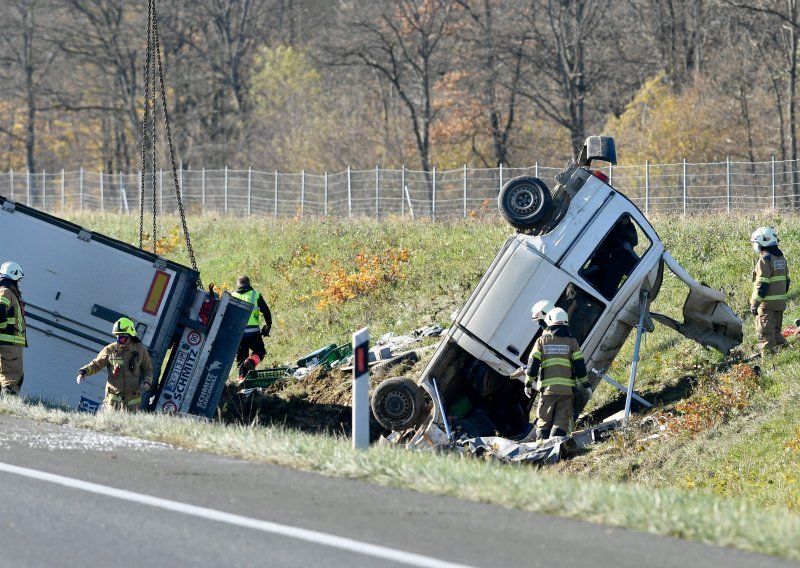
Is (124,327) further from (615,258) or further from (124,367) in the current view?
(615,258)

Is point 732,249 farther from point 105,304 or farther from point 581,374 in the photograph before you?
point 105,304

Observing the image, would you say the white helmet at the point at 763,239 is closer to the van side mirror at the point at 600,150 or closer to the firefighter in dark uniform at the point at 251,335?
the van side mirror at the point at 600,150

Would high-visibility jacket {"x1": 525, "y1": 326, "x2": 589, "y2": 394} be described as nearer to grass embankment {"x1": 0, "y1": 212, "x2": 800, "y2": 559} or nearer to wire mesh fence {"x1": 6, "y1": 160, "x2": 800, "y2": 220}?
grass embankment {"x1": 0, "y1": 212, "x2": 800, "y2": 559}

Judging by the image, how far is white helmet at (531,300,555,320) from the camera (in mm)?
12602

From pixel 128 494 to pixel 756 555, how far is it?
3458 millimetres

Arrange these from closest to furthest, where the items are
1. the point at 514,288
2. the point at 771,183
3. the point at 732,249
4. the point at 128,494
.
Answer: the point at 128,494
the point at 514,288
the point at 732,249
the point at 771,183

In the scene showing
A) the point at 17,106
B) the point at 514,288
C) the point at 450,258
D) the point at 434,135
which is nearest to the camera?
the point at 514,288

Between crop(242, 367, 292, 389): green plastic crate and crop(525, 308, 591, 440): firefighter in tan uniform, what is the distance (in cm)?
563

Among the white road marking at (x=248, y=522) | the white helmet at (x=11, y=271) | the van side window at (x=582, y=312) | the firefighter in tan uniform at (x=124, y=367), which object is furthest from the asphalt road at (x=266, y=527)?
the van side window at (x=582, y=312)

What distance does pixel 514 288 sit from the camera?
43.3ft

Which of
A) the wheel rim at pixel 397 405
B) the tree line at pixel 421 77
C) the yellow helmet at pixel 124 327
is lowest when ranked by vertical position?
the wheel rim at pixel 397 405

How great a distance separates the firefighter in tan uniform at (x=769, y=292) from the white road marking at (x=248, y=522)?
32.4 feet

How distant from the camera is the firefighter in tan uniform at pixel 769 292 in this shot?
15008 mm

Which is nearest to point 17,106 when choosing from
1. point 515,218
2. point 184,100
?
point 184,100
